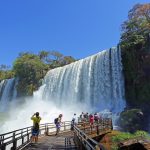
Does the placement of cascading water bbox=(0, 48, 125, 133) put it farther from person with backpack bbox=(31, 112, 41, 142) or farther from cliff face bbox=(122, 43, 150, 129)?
person with backpack bbox=(31, 112, 41, 142)

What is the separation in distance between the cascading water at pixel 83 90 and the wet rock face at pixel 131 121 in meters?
4.44

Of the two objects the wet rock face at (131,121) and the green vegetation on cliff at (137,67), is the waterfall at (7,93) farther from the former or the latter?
the wet rock face at (131,121)

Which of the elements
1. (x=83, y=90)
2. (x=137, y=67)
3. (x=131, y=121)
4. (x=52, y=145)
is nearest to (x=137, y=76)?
(x=137, y=67)

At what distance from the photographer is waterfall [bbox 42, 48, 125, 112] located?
145 ft

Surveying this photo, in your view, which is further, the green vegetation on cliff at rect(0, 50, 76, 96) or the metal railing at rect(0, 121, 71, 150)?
the green vegetation on cliff at rect(0, 50, 76, 96)

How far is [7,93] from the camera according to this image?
72.6 metres

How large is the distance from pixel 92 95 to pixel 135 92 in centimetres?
622

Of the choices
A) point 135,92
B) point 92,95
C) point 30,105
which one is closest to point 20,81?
point 30,105

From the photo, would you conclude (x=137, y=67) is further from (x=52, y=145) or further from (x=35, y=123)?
(x=35, y=123)

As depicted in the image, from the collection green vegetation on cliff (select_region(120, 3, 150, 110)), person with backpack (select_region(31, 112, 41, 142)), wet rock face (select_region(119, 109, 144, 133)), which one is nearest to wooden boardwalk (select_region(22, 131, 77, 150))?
person with backpack (select_region(31, 112, 41, 142))

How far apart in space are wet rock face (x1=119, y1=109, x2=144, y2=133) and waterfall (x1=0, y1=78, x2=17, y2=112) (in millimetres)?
37344

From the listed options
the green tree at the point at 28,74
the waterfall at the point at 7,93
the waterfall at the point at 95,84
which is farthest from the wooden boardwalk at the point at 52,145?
the waterfall at the point at 7,93

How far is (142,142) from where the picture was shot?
13.5 metres

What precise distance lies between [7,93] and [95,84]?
31.5 m
